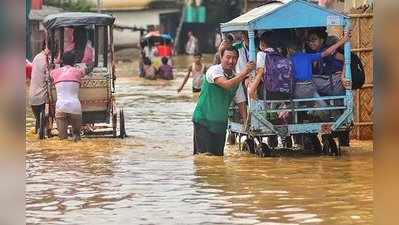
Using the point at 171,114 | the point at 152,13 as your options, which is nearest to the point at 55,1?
the point at 152,13

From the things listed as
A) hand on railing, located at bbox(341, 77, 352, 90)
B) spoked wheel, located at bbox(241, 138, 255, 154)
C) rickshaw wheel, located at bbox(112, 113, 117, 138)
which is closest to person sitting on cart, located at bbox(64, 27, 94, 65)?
rickshaw wheel, located at bbox(112, 113, 117, 138)

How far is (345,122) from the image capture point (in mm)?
10797

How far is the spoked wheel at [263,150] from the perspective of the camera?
11.0 meters

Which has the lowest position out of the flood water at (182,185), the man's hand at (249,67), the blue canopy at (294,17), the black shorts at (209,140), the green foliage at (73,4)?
the flood water at (182,185)

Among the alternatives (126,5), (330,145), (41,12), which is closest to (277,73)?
(330,145)

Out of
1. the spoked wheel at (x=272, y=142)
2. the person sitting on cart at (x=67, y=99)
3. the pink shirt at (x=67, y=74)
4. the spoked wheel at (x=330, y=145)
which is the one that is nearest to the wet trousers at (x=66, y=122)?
the person sitting on cart at (x=67, y=99)

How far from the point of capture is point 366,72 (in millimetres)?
12367

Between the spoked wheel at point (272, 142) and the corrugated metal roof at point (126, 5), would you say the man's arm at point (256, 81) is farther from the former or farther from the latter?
the corrugated metal roof at point (126, 5)

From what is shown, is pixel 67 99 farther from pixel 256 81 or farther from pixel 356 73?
pixel 356 73

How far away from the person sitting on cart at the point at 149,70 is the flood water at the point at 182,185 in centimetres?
1611

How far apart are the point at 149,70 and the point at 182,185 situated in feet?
70.0

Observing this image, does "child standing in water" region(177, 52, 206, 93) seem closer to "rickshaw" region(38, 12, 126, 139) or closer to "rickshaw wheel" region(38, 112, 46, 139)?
"rickshaw" region(38, 12, 126, 139)
